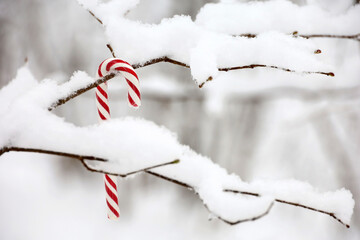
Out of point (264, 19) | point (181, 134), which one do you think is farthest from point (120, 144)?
point (181, 134)

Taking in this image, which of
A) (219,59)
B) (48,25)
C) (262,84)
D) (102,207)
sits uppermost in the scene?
(48,25)

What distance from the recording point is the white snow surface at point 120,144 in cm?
44

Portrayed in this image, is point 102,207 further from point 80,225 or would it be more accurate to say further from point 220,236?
point 220,236

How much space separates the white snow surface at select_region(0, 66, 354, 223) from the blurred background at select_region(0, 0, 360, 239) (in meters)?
1.09

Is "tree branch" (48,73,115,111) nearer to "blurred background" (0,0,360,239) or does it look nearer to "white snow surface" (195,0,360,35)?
"white snow surface" (195,0,360,35)

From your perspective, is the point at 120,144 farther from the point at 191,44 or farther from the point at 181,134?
the point at 181,134

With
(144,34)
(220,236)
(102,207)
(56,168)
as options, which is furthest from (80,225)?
(144,34)

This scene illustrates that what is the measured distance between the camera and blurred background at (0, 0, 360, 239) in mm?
1589

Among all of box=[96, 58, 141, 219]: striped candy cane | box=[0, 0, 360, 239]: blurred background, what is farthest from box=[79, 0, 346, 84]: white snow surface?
box=[0, 0, 360, 239]: blurred background

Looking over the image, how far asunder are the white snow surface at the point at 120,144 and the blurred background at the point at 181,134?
1.09 meters

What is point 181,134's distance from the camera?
6.56 ft

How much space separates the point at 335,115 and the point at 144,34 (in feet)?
4.74

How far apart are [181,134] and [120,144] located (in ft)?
5.10

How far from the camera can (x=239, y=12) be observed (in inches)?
21.5
